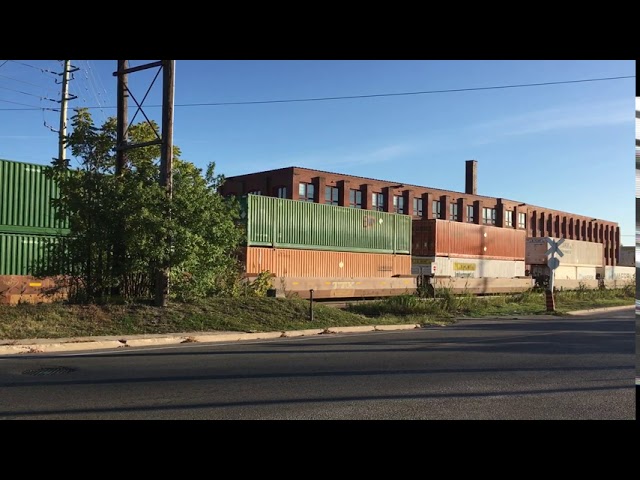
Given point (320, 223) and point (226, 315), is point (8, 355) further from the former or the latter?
point (320, 223)

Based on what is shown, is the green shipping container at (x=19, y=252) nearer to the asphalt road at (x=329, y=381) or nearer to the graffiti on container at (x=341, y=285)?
the asphalt road at (x=329, y=381)

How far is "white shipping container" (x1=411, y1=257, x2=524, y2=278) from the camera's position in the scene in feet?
96.1

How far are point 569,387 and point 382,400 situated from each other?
9.73 feet

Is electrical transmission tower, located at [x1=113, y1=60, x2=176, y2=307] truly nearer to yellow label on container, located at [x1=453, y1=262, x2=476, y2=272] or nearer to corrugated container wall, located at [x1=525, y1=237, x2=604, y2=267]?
yellow label on container, located at [x1=453, y1=262, x2=476, y2=272]

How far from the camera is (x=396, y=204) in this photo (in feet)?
187

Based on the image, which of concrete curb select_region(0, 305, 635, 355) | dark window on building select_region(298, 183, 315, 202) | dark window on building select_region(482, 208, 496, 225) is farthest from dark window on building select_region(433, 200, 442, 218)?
concrete curb select_region(0, 305, 635, 355)

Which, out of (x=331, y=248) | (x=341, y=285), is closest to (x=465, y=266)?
(x=331, y=248)

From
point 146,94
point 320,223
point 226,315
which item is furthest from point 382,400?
point 320,223

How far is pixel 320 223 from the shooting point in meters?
25.2

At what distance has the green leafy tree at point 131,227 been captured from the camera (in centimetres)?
1507

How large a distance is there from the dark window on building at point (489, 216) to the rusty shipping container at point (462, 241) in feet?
94.3

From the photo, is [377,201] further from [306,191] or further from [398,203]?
[306,191]

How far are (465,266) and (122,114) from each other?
67.4 feet
